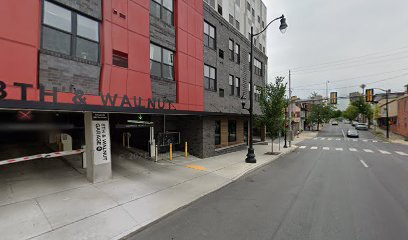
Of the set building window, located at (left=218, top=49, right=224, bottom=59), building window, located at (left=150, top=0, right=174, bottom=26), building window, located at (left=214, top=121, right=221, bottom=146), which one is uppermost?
building window, located at (left=150, top=0, right=174, bottom=26)

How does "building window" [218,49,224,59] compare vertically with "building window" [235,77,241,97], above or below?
above

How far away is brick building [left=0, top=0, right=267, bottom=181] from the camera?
610cm

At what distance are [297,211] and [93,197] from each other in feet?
21.0

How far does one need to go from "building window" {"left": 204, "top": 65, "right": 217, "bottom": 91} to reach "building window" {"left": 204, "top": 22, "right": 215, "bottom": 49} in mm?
1802

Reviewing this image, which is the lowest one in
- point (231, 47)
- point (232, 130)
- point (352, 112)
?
point (232, 130)

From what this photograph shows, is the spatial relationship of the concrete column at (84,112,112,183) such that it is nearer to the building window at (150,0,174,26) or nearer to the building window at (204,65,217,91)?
the building window at (150,0,174,26)

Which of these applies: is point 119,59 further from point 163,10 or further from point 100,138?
point 163,10

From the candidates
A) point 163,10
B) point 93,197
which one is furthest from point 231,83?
point 93,197

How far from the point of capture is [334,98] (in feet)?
95.0

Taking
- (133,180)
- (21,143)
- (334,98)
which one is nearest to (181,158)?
(133,180)

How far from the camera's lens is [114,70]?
848 centimetres

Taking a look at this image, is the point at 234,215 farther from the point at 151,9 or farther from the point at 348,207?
the point at 151,9

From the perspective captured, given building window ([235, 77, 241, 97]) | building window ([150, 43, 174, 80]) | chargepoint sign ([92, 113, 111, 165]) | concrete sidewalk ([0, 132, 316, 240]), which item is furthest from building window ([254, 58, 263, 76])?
chargepoint sign ([92, 113, 111, 165])

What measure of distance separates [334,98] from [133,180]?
30.4 meters
